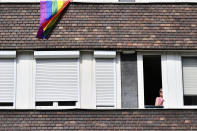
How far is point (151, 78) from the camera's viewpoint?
24359 millimetres

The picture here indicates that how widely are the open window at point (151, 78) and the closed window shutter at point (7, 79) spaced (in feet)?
13.1

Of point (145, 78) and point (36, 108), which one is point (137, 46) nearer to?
point (145, 78)

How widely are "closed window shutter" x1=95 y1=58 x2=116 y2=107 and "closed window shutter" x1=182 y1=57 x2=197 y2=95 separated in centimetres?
217

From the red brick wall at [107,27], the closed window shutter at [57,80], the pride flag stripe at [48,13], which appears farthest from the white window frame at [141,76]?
the pride flag stripe at [48,13]

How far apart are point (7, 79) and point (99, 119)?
309 centimetres

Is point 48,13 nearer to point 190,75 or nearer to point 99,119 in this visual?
point 99,119

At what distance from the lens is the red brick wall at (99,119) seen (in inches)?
918

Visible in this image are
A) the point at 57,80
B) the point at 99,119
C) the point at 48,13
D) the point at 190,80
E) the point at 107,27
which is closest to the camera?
the point at 99,119

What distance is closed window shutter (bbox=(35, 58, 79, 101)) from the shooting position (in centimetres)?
2392

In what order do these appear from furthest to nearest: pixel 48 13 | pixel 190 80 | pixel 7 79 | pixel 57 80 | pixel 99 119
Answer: pixel 48 13
pixel 190 80
pixel 7 79
pixel 57 80
pixel 99 119

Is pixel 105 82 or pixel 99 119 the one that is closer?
pixel 99 119

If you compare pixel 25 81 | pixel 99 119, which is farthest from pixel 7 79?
pixel 99 119

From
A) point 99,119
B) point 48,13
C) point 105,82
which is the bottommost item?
point 99,119

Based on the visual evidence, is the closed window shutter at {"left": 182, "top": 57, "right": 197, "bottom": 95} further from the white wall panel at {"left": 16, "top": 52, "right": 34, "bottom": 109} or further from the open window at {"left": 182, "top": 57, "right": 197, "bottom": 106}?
the white wall panel at {"left": 16, "top": 52, "right": 34, "bottom": 109}
